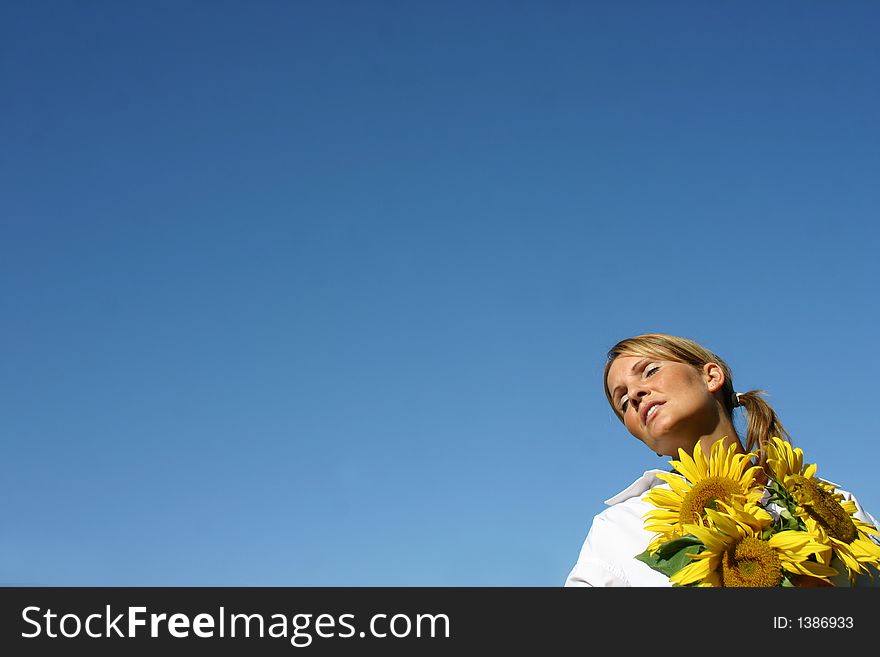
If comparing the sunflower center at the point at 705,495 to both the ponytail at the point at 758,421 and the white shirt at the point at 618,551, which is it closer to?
the white shirt at the point at 618,551

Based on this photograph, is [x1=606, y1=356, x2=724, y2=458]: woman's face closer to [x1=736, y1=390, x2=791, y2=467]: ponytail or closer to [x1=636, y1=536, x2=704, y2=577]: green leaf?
[x1=736, y1=390, x2=791, y2=467]: ponytail

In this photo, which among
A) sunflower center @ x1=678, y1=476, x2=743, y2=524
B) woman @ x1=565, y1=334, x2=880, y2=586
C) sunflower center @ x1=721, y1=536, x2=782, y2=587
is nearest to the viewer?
sunflower center @ x1=721, y1=536, x2=782, y2=587

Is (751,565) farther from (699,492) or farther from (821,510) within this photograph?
(821,510)

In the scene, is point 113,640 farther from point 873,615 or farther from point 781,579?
point 873,615

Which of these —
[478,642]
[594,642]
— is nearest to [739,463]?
[594,642]

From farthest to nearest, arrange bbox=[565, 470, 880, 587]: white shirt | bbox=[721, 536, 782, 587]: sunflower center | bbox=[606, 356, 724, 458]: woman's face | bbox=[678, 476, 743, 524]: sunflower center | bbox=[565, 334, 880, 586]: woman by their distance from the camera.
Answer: bbox=[606, 356, 724, 458]: woman's face < bbox=[565, 334, 880, 586]: woman < bbox=[565, 470, 880, 587]: white shirt < bbox=[678, 476, 743, 524]: sunflower center < bbox=[721, 536, 782, 587]: sunflower center

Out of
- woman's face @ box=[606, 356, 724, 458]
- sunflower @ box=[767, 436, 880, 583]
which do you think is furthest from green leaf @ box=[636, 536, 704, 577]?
woman's face @ box=[606, 356, 724, 458]

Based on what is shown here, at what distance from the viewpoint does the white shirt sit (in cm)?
459

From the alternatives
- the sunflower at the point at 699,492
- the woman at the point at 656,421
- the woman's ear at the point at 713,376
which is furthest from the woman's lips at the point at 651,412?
the sunflower at the point at 699,492

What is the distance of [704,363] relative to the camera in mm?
5777

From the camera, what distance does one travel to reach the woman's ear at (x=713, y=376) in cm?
562

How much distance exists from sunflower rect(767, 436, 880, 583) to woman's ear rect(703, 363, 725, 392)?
1.14 meters

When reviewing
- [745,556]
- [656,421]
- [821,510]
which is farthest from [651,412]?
[745,556]

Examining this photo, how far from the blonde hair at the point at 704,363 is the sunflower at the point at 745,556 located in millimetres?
1587
